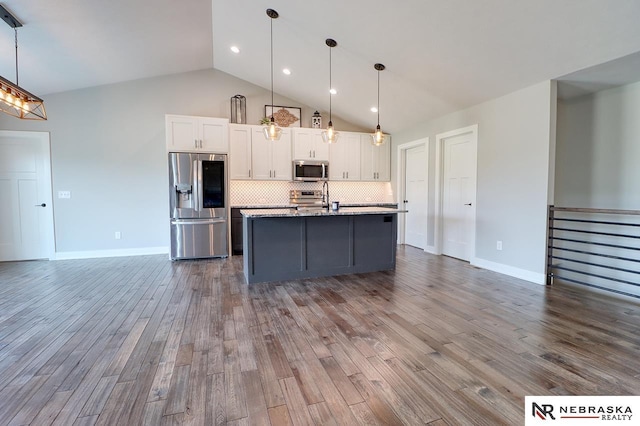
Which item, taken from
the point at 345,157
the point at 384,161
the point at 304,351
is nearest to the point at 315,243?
the point at 304,351

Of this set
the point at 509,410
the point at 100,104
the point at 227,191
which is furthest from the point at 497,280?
the point at 100,104

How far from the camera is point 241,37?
4.63 metres

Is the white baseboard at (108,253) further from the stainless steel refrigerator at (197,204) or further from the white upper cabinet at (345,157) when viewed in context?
the white upper cabinet at (345,157)

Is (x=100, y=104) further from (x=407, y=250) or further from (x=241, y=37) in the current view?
(x=407, y=250)

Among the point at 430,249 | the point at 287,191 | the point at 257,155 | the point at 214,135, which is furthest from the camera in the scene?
the point at 287,191

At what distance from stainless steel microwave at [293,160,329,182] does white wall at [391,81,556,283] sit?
2.73 meters

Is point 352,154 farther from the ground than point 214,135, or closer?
closer

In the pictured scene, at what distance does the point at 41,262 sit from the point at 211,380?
5.08 m

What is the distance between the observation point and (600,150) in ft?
12.7

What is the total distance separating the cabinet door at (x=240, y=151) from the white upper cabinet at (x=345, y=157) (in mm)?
1765

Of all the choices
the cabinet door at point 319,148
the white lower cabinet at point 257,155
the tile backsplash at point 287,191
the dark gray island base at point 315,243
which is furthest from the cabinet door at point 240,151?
the dark gray island base at point 315,243

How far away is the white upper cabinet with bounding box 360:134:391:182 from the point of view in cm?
680

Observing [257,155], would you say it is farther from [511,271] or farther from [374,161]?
[511,271]

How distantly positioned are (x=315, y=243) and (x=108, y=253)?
13.1 ft
